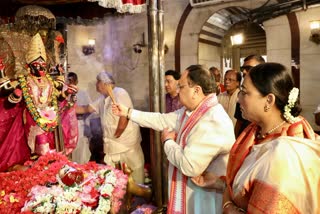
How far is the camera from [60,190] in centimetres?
257

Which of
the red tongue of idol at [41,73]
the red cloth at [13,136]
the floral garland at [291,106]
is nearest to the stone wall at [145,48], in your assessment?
the red tongue of idol at [41,73]

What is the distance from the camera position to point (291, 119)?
5.03 ft

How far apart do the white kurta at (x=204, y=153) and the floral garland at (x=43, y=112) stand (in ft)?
5.79

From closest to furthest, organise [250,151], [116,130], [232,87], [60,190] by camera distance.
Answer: [250,151] → [60,190] → [232,87] → [116,130]

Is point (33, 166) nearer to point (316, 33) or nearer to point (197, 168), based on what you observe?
point (197, 168)

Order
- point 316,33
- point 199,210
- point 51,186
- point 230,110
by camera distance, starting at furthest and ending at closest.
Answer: point 316,33 → point 230,110 → point 51,186 → point 199,210

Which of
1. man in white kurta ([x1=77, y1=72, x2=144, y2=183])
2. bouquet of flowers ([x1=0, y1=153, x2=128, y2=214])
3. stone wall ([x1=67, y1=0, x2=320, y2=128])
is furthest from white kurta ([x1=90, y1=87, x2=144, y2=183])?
bouquet of flowers ([x1=0, y1=153, x2=128, y2=214])

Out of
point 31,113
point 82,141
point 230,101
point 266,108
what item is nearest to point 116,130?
point 82,141

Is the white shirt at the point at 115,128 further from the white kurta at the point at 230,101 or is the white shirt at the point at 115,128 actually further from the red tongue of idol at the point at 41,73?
the white kurta at the point at 230,101

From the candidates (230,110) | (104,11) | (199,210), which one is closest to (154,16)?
(104,11)

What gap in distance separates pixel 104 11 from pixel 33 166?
248cm

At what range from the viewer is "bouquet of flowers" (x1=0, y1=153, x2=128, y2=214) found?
2.47 meters

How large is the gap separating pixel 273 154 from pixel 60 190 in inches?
74.5

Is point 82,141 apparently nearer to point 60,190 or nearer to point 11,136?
point 11,136
